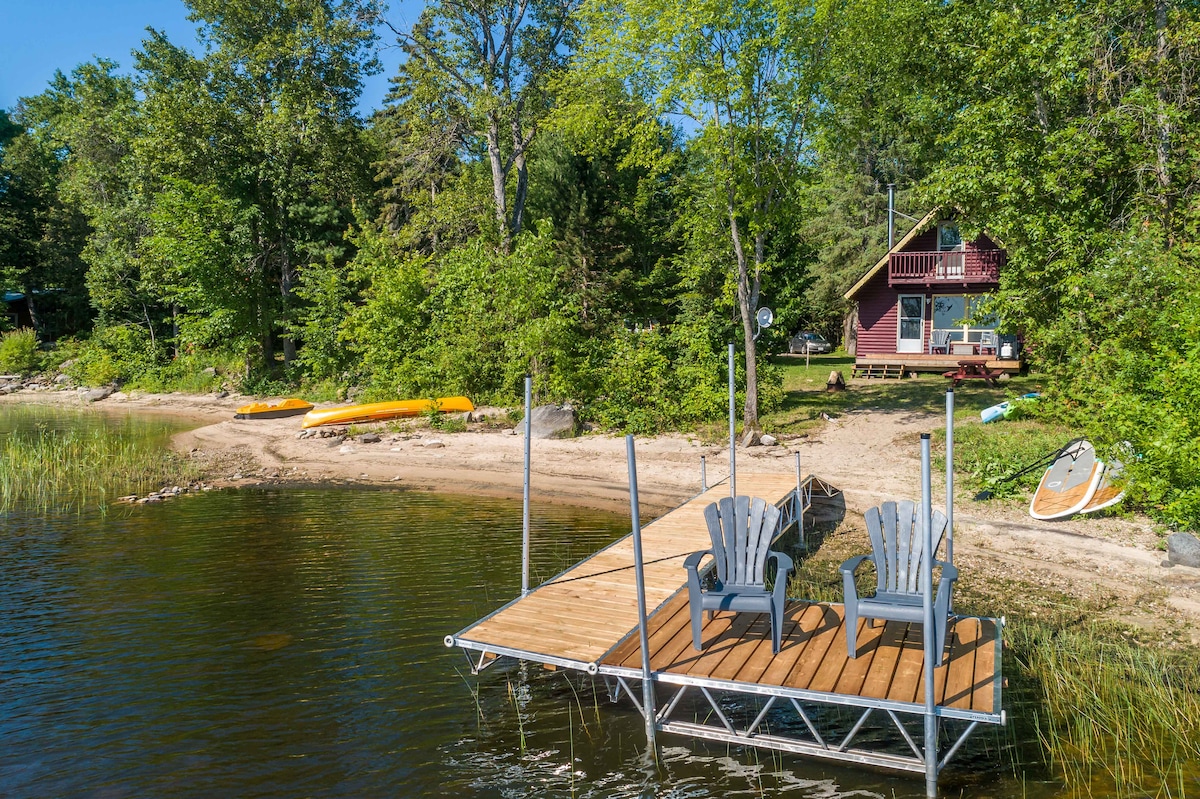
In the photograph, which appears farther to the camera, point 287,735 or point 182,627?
point 182,627

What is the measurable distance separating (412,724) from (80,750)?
2.70 meters

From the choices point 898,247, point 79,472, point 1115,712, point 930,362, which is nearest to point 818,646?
point 1115,712

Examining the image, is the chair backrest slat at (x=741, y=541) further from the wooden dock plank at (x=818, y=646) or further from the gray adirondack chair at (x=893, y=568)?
the gray adirondack chair at (x=893, y=568)

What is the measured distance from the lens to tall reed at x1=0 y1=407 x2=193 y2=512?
621 inches

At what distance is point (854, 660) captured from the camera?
594 centimetres

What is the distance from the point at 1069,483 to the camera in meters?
12.5

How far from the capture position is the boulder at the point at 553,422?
2033 cm

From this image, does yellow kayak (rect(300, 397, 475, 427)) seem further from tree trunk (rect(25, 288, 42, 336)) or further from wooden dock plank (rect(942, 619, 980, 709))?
tree trunk (rect(25, 288, 42, 336))

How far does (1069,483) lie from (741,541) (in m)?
8.56

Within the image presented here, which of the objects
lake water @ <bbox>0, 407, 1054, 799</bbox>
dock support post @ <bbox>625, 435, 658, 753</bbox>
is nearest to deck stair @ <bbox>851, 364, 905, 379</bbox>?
lake water @ <bbox>0, 407, 1054, 799</bbox>

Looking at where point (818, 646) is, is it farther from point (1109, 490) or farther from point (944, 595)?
point (1109, 490)

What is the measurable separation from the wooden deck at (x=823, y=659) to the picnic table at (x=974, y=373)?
20.6 meters

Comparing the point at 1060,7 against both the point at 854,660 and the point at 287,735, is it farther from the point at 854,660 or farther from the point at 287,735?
the point at 287,735

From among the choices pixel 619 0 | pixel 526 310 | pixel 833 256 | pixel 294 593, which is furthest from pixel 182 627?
pixel 833 256
